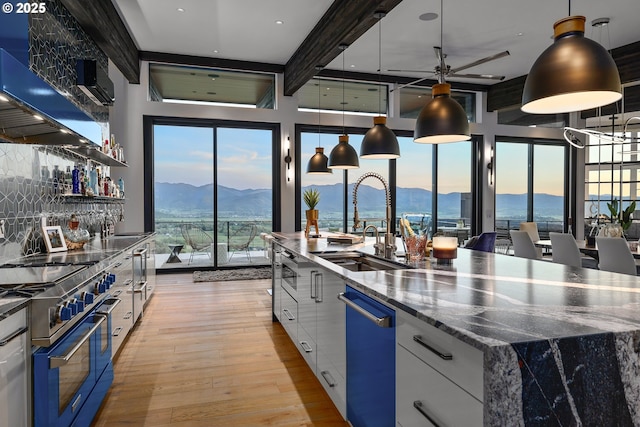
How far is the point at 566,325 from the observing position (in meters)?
1.20

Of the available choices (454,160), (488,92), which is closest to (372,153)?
(454,160)

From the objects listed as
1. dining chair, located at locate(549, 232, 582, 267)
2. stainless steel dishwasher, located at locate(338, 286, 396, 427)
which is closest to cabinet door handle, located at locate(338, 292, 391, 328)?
stainless steel dishwasher, located at locate(338, 286, 396, 427)

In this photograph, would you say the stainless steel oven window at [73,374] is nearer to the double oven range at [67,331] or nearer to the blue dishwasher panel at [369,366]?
the double oven range at [67,331]

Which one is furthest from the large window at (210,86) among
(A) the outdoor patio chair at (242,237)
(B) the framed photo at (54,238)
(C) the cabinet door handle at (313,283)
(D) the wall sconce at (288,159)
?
(C) the cabinet door handle at (313,283)

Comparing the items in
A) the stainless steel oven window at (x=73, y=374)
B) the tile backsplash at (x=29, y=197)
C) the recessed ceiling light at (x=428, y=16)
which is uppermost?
the recessed ceiling light at (x=428, y=16)

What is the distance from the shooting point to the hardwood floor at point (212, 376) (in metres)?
2.42

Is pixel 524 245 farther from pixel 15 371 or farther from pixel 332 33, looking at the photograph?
pixel 15 371

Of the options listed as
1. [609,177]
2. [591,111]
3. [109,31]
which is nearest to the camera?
[109,31]

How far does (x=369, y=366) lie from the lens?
1.83m

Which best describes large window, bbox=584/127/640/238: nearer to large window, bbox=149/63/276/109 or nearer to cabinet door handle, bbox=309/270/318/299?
large window, bbox=149/63/276/109

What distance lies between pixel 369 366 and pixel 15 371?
134cm

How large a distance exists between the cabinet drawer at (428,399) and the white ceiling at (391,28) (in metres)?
4.42

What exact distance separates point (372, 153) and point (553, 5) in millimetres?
3188

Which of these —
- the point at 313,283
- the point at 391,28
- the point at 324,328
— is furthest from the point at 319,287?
the point at 391,28
